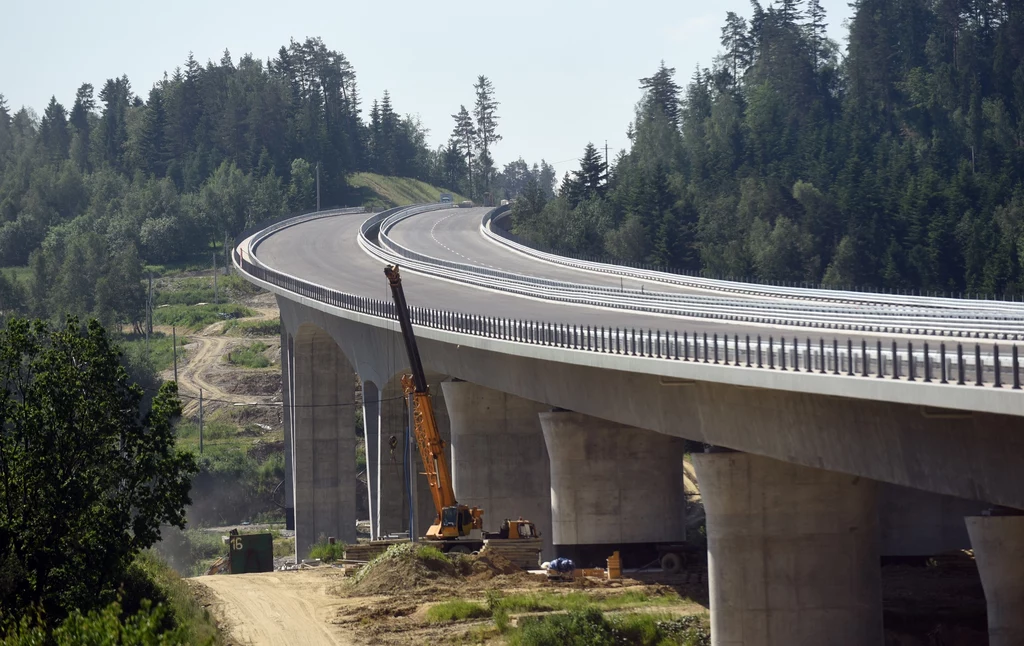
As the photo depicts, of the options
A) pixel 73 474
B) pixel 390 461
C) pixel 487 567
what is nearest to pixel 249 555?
pixel 390 461

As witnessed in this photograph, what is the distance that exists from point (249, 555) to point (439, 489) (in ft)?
39.6

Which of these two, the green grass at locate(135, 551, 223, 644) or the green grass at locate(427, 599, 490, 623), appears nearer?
the green grass at locate(135, 551, 223, 644)

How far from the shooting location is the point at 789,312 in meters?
46.5

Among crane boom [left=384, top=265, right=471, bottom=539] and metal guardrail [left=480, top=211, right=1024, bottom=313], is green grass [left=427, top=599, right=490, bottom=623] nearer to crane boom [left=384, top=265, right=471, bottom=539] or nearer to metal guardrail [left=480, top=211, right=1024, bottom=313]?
crane boom [left=384, top=265, right=471, bottom=539]

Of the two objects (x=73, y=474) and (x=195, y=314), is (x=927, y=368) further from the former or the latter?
(x=195, y=314)

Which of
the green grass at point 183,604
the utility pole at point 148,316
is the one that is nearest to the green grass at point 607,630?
the green grass at point 183,604

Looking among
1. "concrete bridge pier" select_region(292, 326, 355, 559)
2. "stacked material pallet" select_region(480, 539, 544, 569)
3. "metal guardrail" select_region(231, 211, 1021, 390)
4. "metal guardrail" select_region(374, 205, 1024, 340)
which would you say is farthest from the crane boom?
"concrete bridge pier" select_region(292, 326, 355, 559)

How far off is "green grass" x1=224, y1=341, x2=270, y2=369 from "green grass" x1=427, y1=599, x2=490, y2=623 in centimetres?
8818

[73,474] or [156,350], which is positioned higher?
[73,474]

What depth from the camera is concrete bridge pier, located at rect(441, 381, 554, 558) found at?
188 feet

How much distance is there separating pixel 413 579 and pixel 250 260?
62.5 metres

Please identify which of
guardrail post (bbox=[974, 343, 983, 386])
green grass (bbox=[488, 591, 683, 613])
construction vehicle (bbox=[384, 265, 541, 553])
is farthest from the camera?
construction vehicle (bbox=[384, 265, 541, 553])

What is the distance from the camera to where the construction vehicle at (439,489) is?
158 ft

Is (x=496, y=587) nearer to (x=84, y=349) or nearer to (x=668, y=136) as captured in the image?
(x=84, y=349)
